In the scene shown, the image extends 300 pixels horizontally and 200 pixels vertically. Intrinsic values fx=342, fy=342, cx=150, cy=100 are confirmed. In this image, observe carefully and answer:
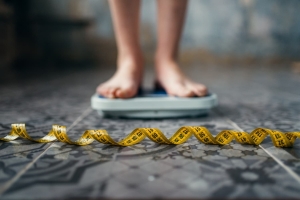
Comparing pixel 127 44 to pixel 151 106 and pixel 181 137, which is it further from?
pixel 181 137

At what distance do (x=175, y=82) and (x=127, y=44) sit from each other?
0.69ft

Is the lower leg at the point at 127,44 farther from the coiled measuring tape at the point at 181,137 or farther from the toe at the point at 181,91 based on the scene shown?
the coiled measuring tape at the point at 181,137

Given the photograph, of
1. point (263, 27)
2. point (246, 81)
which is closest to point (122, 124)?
point (246, 81)

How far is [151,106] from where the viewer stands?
0.92 meters

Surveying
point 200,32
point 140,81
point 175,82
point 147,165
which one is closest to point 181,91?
point 175,82

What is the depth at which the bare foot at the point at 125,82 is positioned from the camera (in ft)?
3.10

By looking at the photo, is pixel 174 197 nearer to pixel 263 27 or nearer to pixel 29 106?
pixel 29 106

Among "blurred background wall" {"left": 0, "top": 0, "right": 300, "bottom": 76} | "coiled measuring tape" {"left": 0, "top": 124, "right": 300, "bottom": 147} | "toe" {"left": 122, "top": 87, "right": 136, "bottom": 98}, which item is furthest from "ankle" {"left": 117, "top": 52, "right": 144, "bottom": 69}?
"blurred background wall" {"left": 0, "top": 0, "right": 300, "bottom": 76}

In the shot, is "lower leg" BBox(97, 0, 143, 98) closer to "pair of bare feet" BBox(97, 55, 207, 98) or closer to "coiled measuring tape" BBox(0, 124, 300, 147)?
"pair of bare feet" BBox(97, 55, 207, 98)

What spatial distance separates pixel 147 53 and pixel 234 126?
2.33 metres

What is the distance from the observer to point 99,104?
92 centimetres

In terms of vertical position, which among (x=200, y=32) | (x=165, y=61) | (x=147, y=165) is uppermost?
(x=200, y=32)

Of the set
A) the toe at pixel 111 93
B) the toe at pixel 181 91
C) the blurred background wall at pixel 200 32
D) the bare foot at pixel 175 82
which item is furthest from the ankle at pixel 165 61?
the blurred background wall at pixel 200 32

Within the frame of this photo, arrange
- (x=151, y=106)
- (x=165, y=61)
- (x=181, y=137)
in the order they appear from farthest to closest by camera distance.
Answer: (x=165, y=61) → (x=151, y=106) → (x=181, y=137)
